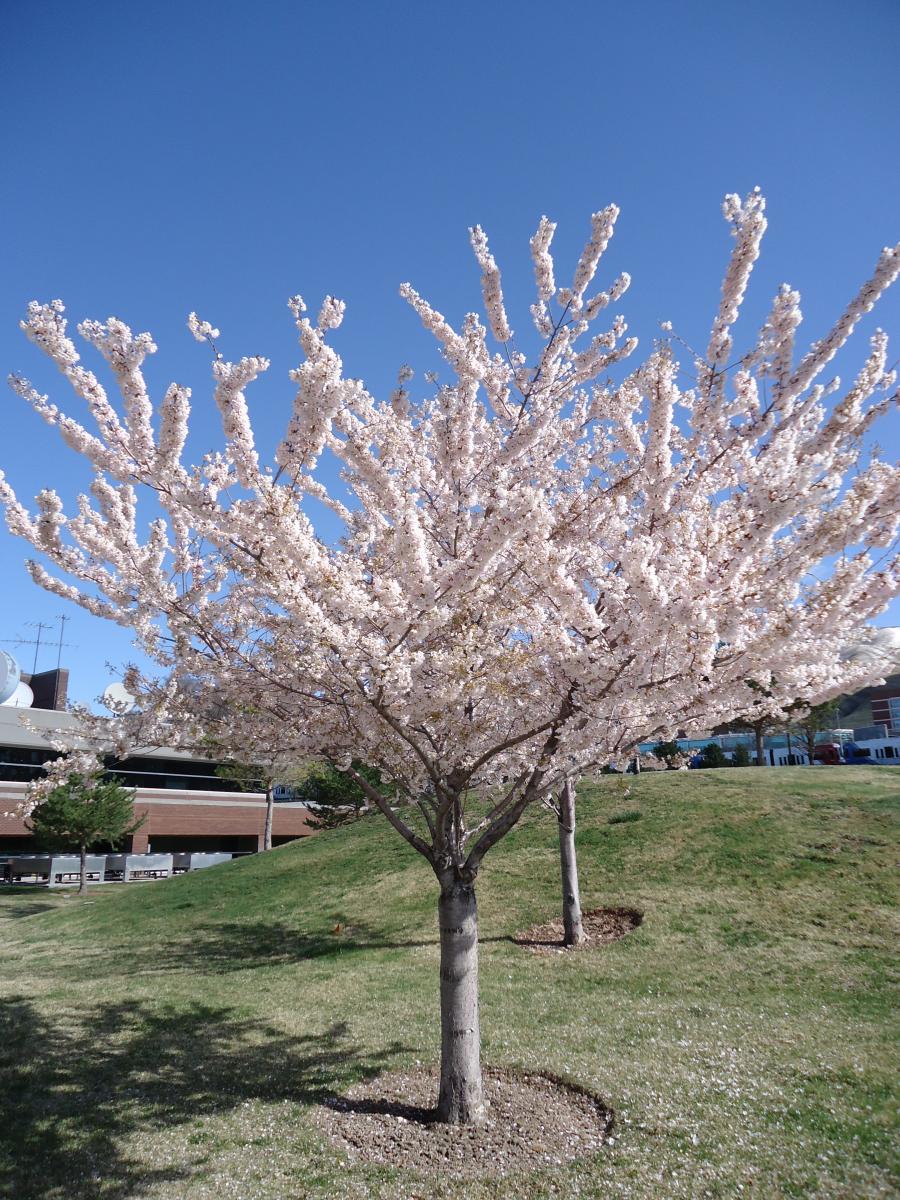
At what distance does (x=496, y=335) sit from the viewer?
24.4 feet

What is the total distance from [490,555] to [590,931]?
1219 cm

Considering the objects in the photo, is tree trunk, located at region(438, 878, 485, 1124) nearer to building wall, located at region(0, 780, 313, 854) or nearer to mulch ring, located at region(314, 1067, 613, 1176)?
mulch ring, located at region(314, 1067, 613, 1176)

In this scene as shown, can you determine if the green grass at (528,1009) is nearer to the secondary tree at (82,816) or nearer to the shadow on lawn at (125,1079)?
the shadow on lawn at (125,1079)

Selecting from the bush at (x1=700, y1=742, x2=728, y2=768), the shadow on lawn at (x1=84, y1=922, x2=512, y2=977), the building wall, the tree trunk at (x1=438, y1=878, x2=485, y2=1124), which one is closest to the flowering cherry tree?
the tree trunk at (x1=438, y1=878, x2=485, y2=1124)

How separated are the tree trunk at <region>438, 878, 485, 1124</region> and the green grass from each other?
3.40 feet

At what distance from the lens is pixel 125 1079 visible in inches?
359

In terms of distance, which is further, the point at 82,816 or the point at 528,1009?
the point at 82,816

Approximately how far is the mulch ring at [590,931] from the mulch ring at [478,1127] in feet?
20.7

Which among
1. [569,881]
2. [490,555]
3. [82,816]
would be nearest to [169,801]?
[82,816]

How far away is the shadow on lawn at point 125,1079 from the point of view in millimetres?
6664

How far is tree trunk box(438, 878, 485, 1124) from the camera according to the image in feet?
23.6

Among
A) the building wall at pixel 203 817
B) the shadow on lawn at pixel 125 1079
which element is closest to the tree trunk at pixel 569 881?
the shadow on lawn at pixel 125 1079

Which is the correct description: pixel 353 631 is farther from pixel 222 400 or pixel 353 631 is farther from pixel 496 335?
pixel 496 335

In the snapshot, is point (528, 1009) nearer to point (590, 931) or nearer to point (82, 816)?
point (590, 931)
